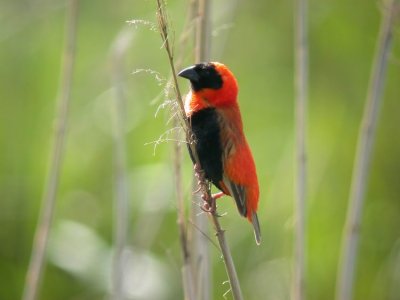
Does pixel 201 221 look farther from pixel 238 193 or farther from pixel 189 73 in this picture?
pixel 189 73

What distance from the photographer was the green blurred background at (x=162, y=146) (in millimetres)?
4641

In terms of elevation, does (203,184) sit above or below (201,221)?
above

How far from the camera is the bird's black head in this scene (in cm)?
298

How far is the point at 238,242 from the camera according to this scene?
4.64 meters

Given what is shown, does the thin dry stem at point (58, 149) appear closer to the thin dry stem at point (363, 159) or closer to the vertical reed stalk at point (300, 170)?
the vertical reed stalk at point (300, 170)

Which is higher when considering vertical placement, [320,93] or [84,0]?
[84,0]

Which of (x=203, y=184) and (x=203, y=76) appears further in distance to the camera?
(x=203, y=76)

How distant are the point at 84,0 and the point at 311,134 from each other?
1.67 metres

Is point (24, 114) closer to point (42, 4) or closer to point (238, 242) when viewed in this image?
point (42, 4)

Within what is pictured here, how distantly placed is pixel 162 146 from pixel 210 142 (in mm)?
1839

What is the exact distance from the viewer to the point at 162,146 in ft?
15.9

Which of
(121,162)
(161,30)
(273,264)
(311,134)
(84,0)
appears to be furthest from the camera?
(84,0)

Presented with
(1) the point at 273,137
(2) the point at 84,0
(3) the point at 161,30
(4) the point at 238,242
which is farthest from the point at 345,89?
(3) the point at 161,30

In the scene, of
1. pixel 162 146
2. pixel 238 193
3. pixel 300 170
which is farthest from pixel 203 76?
pixel 162 146
